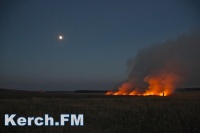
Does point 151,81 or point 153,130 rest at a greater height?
point 151,81

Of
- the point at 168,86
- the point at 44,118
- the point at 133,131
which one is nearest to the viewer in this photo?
the point at 133,131

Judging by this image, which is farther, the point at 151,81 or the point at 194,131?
the point at 151,81

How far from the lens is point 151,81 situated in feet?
329

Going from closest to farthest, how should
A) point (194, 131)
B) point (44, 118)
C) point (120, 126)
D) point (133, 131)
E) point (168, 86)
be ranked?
point (194, 131) < point (133, 131) < point (120, 126) < point (44, 118) < point (168, 86)

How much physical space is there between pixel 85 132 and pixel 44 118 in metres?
5.84

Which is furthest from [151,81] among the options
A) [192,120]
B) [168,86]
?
[192,120]

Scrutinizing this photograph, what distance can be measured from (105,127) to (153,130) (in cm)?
307

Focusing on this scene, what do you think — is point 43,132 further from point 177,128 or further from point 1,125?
point 177,128

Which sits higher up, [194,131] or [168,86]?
[168,86]

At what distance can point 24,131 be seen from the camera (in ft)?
49.9

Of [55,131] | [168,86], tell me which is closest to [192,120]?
[55,131]

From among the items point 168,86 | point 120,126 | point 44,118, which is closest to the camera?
point 120,126

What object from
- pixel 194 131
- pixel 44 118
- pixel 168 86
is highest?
pixel 168 86

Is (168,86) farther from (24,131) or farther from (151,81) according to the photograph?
(24,131)
